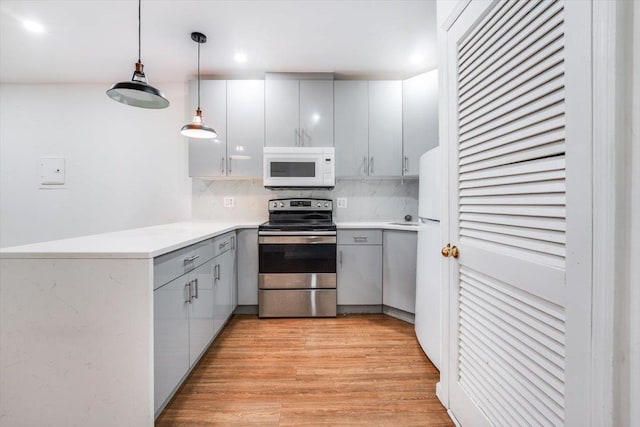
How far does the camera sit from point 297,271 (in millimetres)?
2553

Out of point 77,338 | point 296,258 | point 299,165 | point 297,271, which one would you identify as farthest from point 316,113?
point 77,338

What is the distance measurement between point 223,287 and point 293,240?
708mm

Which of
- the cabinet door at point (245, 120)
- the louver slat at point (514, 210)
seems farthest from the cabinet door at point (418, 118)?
the louver slat at point (514, 210)

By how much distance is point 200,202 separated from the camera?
3135mm

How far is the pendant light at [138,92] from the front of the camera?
4.61 ft

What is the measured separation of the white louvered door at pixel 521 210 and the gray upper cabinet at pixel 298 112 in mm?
1667

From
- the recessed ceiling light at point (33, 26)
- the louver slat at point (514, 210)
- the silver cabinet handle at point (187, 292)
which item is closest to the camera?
the louver slat at point (514, 210)

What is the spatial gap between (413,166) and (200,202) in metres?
2.34

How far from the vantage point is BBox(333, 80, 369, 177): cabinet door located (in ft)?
9.30

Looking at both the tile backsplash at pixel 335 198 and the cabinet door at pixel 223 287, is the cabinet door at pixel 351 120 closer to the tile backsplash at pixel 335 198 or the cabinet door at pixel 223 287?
the tile backsplash at pixel 335 198

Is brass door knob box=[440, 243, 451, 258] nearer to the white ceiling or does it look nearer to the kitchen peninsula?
the kitchen peninsula

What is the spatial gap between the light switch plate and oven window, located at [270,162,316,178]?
7.79ft

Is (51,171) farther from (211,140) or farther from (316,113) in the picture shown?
(316,113)

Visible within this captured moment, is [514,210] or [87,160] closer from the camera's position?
[514,210]
